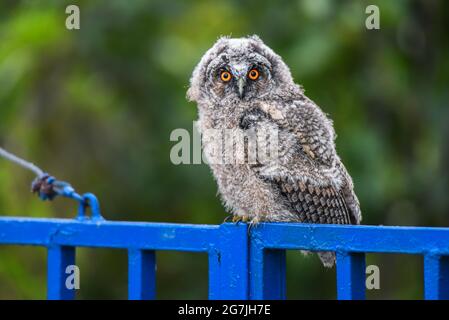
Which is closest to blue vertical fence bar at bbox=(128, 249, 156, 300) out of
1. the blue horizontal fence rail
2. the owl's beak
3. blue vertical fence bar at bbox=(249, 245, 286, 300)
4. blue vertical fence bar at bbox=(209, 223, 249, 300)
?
the blue horizontal fence rail

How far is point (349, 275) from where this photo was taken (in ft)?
8.76

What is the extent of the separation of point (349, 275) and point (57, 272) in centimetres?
130

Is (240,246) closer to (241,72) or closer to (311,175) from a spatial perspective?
(311,175)

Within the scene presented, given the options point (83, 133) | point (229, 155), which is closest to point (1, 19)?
point (83, 133)

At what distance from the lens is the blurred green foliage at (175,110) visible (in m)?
5.93

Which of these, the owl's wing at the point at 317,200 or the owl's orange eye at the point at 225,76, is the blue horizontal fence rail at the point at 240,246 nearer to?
the owl's wing at the point at 317,200

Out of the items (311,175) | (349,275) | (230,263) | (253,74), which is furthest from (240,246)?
(253,74)

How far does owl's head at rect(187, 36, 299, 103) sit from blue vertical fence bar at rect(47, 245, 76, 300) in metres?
1.10

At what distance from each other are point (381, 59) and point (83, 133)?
282cm

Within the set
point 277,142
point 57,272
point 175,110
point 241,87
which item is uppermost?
point 175,110

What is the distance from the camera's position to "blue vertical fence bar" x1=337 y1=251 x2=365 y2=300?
2660mm

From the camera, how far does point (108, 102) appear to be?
25.5 feet

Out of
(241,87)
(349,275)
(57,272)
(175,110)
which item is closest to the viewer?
(349,275)

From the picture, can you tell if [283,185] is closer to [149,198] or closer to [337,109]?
[337,109]
